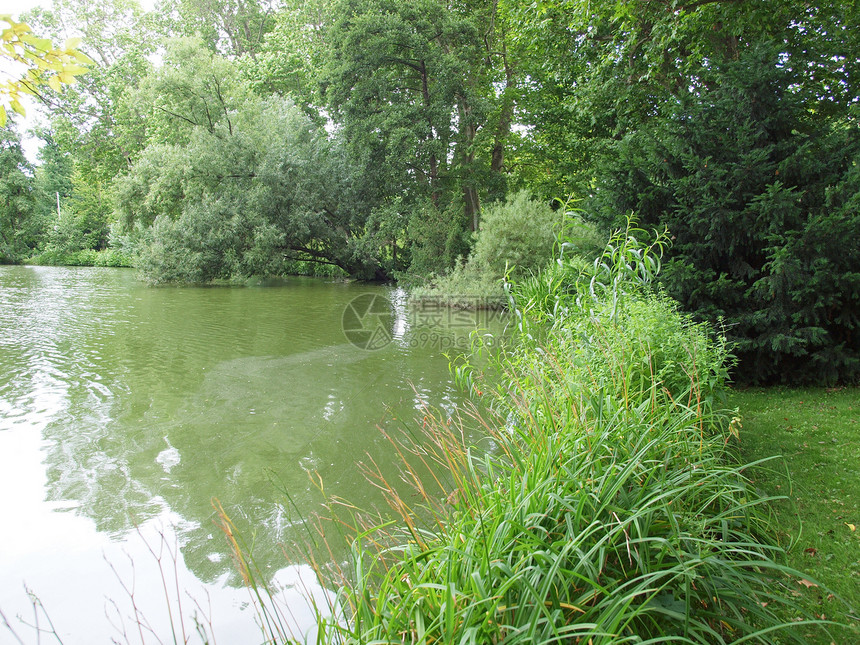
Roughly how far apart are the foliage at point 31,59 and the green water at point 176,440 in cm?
180

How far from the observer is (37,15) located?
2723 cm

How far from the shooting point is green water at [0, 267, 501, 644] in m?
3.03

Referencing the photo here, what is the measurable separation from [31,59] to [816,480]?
456cm

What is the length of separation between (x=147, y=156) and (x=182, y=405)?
17.4m

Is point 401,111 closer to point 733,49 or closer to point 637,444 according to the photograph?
point 733,49

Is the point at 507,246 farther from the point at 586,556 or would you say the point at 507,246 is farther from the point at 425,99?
the point at 586,556

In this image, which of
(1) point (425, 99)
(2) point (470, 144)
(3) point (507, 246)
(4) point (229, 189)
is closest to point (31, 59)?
(3) point (507, 246)

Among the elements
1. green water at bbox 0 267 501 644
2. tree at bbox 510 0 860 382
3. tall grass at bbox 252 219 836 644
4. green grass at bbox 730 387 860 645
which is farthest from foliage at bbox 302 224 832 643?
tree at bbox 510 0 860 382

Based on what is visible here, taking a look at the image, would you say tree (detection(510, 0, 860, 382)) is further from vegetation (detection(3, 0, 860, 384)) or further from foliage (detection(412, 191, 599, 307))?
foliage (detection(412, 191, 599, 307))

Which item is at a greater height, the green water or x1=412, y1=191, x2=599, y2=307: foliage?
x1=412, y1=191, x2=599, y2=307: foliage

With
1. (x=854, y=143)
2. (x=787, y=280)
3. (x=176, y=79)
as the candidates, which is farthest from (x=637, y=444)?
(x=176, y=79)

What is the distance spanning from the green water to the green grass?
2.35m

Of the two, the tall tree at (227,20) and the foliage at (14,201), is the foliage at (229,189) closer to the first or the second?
the tall tree at (227,20)

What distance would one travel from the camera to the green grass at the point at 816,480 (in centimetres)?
221
